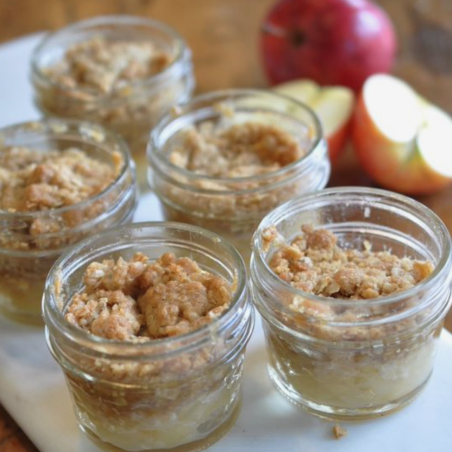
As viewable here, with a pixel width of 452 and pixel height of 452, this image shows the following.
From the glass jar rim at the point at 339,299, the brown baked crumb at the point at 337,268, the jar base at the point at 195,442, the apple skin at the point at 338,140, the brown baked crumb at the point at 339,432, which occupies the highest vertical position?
the glass jar rim at the point at 339,299

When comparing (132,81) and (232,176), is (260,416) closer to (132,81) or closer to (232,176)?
(232,176)

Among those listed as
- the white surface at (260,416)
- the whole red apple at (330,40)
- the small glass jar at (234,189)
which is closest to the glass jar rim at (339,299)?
the small glass jar at (234,189)

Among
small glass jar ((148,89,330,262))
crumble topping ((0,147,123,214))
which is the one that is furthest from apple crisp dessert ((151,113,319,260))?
crumble topping ((0,147,123,214))

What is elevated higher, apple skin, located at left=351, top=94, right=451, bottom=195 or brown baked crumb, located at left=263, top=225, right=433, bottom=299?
brown baked crumb, located at left=263, top=225, right=433, bottom=299

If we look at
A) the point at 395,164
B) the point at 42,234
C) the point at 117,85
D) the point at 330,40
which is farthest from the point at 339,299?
the point at 330,40

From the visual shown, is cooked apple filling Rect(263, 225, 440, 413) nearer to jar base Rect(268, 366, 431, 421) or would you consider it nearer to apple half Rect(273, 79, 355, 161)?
jar base Rect(268, 366, 431, 421)

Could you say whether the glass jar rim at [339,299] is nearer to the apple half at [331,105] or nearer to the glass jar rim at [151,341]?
the glass jar rim at [151,341]
